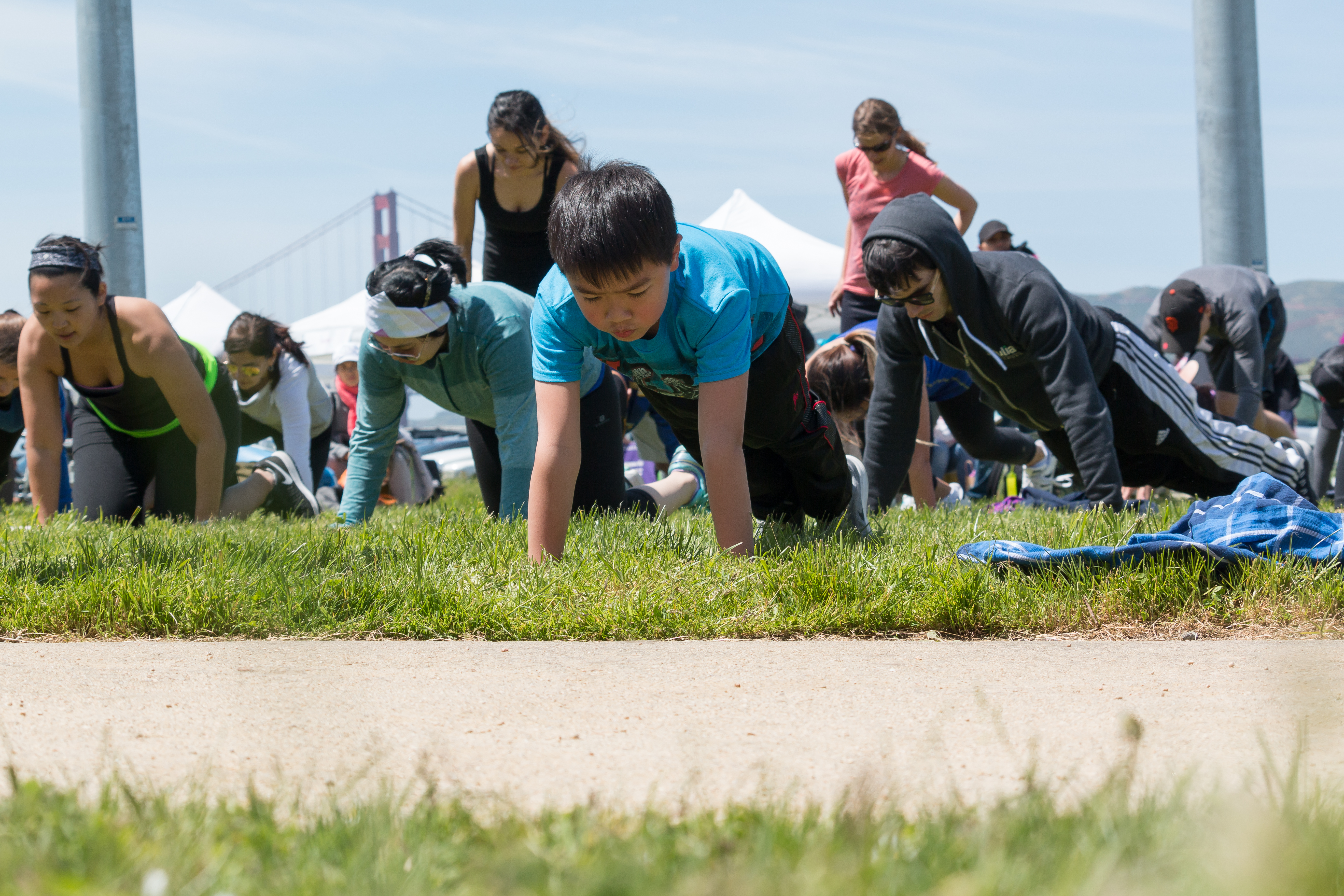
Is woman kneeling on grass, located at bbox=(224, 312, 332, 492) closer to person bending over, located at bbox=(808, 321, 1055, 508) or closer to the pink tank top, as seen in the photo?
person bending over, located at bbox=(808, 321, 1055, 508)

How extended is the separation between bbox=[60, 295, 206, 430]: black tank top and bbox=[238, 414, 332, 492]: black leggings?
1.97 m

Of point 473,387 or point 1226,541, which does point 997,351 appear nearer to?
point 1226,541

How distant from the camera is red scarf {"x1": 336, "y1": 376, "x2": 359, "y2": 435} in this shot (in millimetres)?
10953

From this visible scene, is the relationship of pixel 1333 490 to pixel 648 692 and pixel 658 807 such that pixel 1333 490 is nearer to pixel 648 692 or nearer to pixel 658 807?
Result: pixel 648 692

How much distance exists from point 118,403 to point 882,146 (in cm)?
445

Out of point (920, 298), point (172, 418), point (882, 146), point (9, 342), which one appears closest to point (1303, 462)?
point (920, 298)

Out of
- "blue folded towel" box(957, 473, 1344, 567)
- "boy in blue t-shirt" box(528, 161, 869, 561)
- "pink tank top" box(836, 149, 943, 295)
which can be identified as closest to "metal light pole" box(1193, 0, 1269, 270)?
"pink tank top" box(836, 149, 943, 295)

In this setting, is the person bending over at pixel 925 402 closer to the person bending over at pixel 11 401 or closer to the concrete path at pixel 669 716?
the concrete path at pixel 669 716

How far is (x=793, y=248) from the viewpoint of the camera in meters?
18.1

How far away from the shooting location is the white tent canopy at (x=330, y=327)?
22766 millimetres

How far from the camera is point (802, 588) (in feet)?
10.4

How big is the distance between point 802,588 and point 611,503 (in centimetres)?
233

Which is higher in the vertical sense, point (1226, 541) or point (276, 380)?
point (276, 380)

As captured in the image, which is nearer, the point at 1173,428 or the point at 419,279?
the point at 419,279
